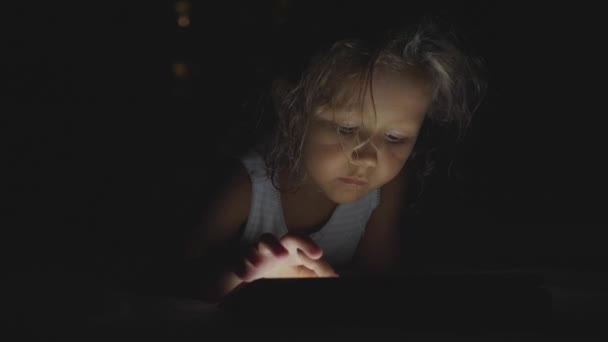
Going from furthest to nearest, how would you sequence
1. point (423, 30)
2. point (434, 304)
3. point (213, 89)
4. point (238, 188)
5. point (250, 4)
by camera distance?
point (213, 89)
point (250, 4)
point (238, 188)
point (423, 30)
point (434, 304)

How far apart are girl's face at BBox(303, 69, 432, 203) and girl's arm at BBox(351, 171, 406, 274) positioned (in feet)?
0.88

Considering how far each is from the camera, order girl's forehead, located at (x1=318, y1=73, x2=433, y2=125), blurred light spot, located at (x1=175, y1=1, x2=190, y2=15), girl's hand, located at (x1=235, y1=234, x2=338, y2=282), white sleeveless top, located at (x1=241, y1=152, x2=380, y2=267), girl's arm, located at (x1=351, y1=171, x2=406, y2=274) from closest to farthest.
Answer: girl's hand, located at (x1=235, y1=234, x2=338, y2=282) → girl's forehead, located at (x1=318, y1=73, x2=433, y2=125) → white sleeveless top, located at (x1=241, y1=152, x2=380, y2=267) → girl's arm, located at (x1=351, y1=171, x2=406, y2=274) → blurred light spot, located at (x1=175, y1=1, x2=190, y2=15)

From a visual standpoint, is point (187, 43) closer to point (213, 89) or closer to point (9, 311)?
point (213, 89)

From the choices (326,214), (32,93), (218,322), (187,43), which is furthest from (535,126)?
(32,93)

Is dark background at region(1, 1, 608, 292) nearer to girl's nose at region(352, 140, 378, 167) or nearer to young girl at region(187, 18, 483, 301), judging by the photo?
young girl at region(187, 18, 483, 301)

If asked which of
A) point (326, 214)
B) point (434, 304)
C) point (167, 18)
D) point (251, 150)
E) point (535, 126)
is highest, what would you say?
point (167, 18)

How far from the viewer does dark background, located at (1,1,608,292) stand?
132cm

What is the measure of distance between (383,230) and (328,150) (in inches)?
15.0

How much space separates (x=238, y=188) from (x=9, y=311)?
1.59 feet

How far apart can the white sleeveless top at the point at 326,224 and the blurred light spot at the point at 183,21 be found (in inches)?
19.6

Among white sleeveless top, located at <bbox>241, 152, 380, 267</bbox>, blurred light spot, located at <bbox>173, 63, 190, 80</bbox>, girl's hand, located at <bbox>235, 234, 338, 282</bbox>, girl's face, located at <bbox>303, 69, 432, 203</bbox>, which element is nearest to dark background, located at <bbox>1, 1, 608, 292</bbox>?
blurred light spot, located at <bbox>173, 63, 190, 80</bbox>

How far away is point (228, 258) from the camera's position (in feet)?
3.38

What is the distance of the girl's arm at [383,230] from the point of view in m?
1.29

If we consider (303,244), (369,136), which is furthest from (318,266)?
(369,136)
